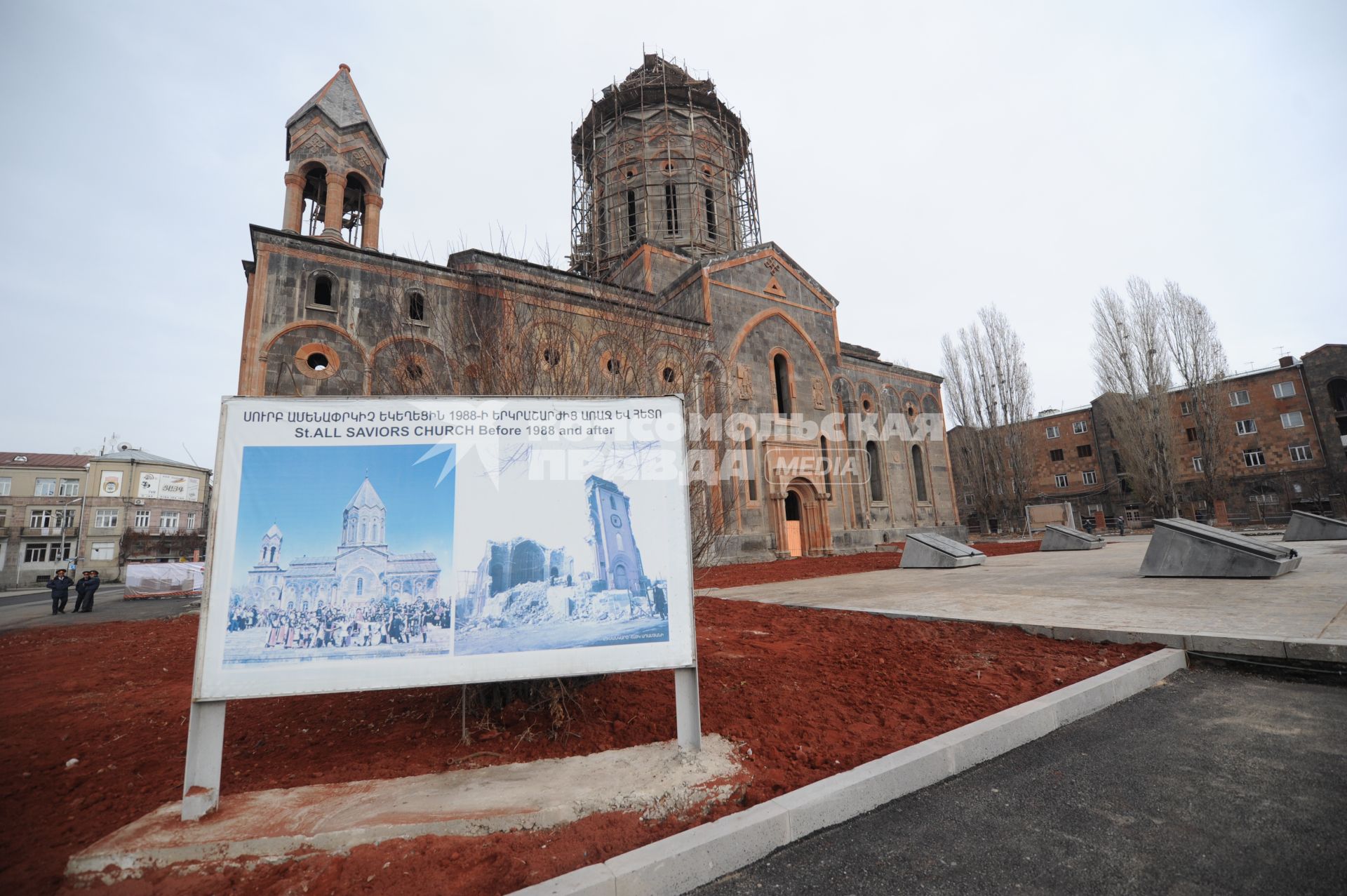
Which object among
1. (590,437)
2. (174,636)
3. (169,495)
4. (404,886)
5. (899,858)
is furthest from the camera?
(169,495)

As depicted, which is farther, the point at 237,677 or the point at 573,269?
the point at 573,269

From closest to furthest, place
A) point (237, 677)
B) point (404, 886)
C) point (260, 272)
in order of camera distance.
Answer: point (404, 886) → point (237, 677) → point (260, 272)

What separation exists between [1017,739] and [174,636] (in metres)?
11.5

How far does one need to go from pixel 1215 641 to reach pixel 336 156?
62.4 ft

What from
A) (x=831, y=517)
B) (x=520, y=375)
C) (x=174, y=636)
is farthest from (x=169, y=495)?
(x=520, y=375)

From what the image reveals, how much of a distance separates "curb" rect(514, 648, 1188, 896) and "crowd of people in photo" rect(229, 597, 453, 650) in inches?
52.7

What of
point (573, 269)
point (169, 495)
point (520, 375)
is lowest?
point (520, 375)

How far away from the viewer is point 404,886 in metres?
2.02

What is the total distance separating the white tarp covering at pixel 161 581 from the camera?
1808 centimetres

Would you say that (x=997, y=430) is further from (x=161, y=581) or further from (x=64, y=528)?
(x=64, y=528)

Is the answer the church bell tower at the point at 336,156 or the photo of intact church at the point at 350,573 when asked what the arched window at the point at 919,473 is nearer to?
the church bell tower at the point at 336,156

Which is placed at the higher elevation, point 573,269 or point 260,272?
point 573,269

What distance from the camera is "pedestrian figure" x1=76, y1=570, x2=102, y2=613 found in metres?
15.3

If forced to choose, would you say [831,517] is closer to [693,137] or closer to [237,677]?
[693,137]
